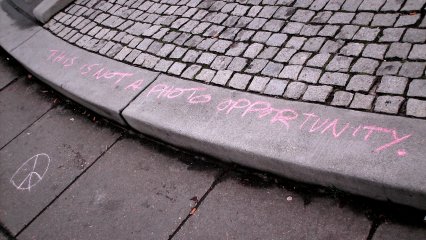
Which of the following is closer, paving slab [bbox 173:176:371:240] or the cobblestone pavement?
paving slab [bbox 173:176:371:240]

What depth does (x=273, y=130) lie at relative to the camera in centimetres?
276

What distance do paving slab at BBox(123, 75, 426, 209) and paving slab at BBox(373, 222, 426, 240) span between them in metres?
0.14

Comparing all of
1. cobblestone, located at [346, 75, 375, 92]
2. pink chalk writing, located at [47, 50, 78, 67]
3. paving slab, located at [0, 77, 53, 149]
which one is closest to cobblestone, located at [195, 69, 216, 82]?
cobblestone, located at [346, 75, 375, 92]

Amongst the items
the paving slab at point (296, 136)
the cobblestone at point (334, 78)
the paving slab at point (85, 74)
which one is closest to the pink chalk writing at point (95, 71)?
the paving slab at point (85, 74)

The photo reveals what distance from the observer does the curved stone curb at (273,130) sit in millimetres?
2262

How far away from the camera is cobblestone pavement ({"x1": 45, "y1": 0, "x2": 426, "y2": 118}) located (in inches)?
111

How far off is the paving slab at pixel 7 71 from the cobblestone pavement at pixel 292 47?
→ 1.32m

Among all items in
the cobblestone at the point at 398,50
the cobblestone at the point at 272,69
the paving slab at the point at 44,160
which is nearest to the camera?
the cobblestone at the point at 398,50

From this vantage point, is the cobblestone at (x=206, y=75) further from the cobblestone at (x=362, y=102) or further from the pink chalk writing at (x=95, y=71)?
the cobblestone at (x=362, y=102)

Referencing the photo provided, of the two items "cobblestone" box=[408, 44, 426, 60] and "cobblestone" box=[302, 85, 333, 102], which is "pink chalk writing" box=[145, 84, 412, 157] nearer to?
"cobblestone" box=[302, 85, 333, 102]

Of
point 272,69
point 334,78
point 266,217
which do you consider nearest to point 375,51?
point 334,78

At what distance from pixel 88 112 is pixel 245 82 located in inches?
77.6

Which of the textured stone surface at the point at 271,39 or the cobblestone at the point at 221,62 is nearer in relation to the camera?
the textured stone surface at the point at 271,39

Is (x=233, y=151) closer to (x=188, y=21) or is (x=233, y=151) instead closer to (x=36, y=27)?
(x=188, y=21)
